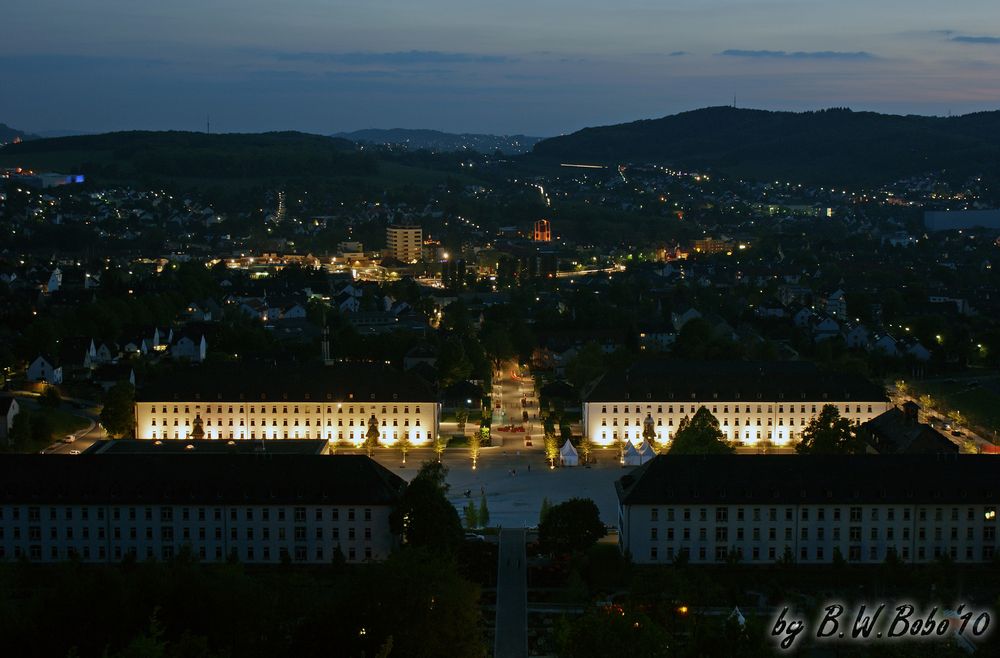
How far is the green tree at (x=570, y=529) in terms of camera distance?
26609mm

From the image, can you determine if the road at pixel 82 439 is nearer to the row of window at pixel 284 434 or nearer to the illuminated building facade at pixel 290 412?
the illuminated building facade at pixel 290 412

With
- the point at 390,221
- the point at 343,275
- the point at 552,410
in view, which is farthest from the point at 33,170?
the point at 552,410

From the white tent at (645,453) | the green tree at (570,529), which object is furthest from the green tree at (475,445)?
the green tree at (570,529)

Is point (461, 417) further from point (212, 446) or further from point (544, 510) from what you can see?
point (544, 510)

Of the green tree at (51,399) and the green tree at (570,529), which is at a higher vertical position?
the green tree at (570,529)

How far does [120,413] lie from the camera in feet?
126

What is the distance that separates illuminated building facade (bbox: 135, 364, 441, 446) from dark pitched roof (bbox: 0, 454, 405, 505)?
10.8m

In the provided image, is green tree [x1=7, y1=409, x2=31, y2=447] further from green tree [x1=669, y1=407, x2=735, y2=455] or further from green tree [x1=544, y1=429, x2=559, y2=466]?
green tree [x1=669, y1=407, x2=735, y2=455]

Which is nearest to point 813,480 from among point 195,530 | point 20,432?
point 195,530

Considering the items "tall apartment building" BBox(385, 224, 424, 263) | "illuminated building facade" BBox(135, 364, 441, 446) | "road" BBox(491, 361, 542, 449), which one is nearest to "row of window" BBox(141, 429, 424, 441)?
"illuminated building facade" BBox(135, 364, 441, 446)

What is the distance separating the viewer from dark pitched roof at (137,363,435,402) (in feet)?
129

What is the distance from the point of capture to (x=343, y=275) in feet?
292

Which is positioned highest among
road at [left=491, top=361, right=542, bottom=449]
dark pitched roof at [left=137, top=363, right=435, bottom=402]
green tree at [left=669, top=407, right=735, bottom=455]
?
dark pitched roof at [left=137, top=363, right=435, bottom=402]

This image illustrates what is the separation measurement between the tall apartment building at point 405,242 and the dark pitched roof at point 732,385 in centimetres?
6558
